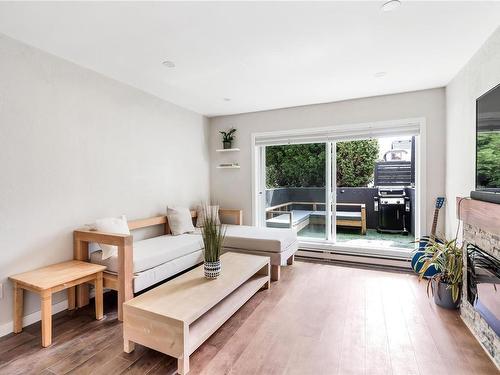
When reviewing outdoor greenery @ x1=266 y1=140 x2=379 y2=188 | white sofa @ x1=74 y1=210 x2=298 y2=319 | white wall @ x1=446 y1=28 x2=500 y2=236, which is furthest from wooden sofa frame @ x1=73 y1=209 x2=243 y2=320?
white wall @ x1=446 y1=28 x2=500 y2=236

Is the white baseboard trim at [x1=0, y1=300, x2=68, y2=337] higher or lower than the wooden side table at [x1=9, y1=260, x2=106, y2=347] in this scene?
lower

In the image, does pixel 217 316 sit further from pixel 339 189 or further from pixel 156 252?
pixel 339 189

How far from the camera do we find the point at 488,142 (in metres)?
1.91

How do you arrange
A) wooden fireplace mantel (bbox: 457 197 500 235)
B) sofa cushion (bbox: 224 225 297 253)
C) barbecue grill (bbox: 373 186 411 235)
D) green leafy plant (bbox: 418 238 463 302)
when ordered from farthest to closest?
barbecue grill (bbox: 373 186 411 235)
sofa cushion (bbox: 224 225 297 253)
green leafy plant (bbox: 418 238 463 302)
wooden fireplace mantel (bbox: 457 197 500 235)

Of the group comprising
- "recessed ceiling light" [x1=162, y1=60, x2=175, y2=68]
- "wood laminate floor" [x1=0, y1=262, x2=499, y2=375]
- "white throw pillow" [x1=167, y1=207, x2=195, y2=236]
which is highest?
"recessed ceiling light" [x1=162, y1=60, x2=175, y2=68]

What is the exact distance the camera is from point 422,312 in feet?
7.77

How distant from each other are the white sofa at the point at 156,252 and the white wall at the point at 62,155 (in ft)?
0.59

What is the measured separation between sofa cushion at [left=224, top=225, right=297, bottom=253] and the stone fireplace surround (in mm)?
1761

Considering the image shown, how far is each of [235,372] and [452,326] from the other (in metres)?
1.79

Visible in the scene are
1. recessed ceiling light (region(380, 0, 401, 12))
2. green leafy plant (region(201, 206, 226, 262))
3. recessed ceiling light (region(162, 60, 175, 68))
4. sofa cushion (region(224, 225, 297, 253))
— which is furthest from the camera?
sofa cushion (region(224, 225, 297, 253))

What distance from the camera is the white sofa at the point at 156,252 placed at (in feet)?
7.52

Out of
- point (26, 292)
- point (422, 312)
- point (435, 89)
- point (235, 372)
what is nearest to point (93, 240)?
point (26, 292)

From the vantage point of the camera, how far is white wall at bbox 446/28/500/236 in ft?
6.96

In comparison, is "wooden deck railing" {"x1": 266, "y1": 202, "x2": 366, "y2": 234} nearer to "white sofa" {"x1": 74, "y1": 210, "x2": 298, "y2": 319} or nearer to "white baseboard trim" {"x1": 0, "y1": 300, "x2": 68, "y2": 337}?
"white sofa" {"x1": 74, "y1": 210, "x2": 298, "y2": 319}
